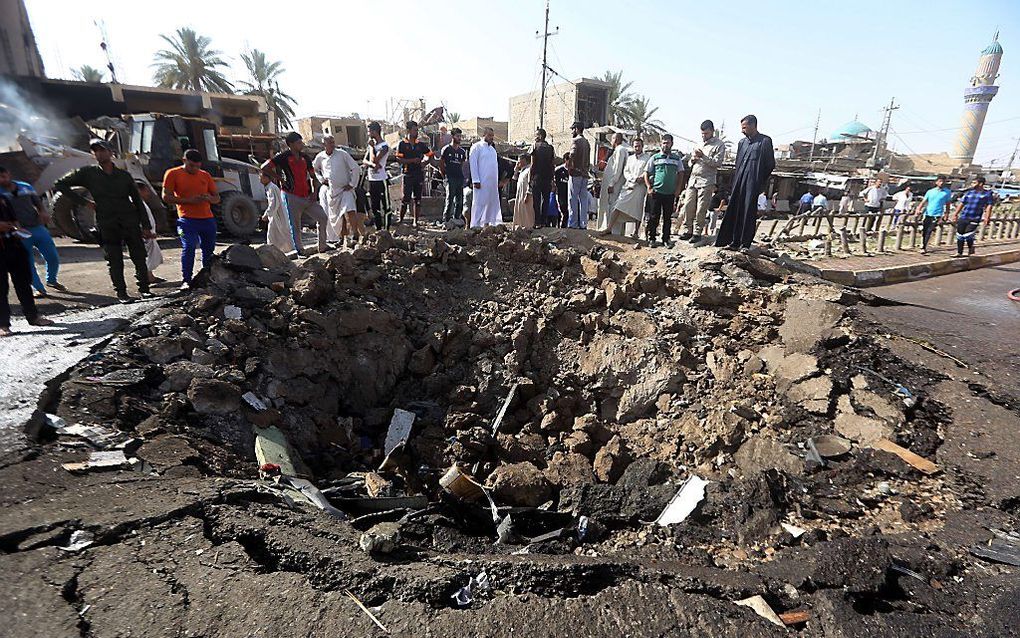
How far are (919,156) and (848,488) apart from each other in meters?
54.7

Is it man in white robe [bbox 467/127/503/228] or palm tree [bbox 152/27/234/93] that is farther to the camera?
palm tree [bbox 152/27/234/93]

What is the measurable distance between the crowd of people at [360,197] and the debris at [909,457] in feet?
12.1

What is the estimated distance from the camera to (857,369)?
4309 millimetres

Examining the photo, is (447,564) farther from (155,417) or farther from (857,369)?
(857,369)

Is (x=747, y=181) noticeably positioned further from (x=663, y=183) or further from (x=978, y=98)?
(x=978, y=98)

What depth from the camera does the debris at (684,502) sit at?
10.2 feet

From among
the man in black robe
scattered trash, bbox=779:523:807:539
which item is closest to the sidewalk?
the man in black robe

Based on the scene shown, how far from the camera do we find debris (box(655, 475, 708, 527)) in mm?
3107

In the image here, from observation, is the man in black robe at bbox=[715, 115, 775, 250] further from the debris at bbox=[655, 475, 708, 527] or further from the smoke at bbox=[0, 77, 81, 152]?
the smoke at bbox=[0, 77, 81, 152]

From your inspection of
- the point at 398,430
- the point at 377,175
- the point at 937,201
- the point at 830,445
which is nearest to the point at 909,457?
the point at 830,445

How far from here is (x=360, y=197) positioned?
7.76m

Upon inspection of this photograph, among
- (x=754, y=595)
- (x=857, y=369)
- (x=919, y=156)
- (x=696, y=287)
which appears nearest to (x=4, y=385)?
(x=754, y=595)

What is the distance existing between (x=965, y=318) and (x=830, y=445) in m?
4.50

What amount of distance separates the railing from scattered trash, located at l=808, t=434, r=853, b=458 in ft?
26.3
